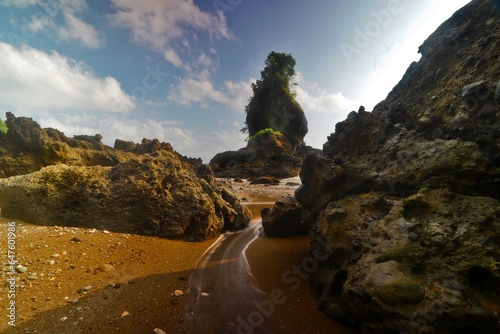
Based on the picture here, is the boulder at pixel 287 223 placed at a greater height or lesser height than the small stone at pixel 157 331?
greater

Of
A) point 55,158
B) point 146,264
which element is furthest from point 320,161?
point 55,158

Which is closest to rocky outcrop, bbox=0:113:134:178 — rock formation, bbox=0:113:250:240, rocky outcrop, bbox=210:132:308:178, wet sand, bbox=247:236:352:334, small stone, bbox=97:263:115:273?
rock formation, bbox=0:113:250:240

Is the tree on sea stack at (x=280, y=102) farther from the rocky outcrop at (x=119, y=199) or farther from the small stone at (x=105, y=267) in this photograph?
the small stone at (x=105, y=267)

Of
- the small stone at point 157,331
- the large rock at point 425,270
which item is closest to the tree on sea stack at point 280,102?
the large rock at point 425,270

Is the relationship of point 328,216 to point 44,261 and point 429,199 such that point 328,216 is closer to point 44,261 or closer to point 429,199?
point 429,199

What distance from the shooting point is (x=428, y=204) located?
2.79 m

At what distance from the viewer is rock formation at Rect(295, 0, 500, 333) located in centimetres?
204

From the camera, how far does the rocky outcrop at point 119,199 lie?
194 inches

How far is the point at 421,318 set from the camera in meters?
1.94

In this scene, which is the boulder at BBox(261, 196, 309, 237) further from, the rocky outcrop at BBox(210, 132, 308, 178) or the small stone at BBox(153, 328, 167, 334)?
the rocky outcrop at BBox(210, 132, 308, 178)

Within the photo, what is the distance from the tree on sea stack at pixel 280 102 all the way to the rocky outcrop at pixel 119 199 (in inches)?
1364

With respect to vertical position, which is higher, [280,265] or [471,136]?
[471,136]

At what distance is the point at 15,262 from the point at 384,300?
571cm

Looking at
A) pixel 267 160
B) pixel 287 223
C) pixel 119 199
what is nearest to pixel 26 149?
pixel 119 199
